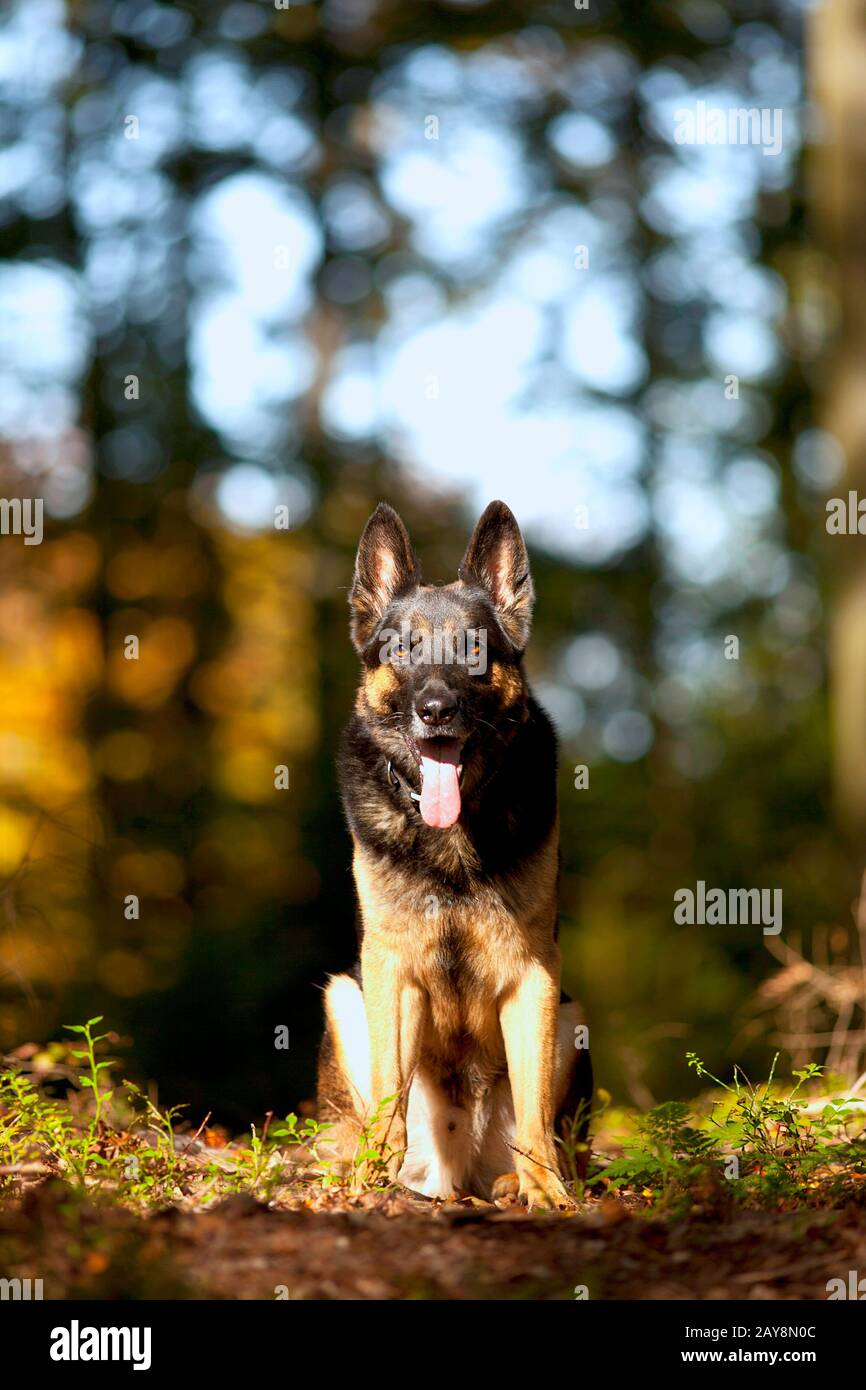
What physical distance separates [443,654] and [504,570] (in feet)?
1.95

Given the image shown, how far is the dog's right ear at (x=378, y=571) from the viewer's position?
A: 5645mm

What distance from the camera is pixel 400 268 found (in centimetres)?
1443

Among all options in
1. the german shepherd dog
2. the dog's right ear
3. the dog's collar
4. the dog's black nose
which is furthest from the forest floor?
the dog's right ear

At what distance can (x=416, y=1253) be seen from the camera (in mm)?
3818

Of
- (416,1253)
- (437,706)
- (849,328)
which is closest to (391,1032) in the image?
(437,706)

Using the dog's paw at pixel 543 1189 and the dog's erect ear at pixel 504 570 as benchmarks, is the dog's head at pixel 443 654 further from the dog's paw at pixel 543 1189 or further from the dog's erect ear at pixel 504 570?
the dog's paw at pixel 543 1189

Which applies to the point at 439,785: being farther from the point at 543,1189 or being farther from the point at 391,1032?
the point at 543,1189

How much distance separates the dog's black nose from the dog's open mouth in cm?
13

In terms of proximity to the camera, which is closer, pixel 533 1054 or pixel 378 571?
pixel 533 1054

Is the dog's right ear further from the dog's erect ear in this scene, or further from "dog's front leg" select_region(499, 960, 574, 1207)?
"dog's front leg" select_region(499, 960, 574, 1207)

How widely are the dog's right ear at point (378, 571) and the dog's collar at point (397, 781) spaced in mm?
576

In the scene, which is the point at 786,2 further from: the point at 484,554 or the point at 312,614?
the point at 484,554

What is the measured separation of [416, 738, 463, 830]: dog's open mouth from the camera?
5.15 m

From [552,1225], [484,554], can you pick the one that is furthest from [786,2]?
[552,1225]
